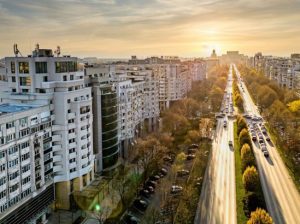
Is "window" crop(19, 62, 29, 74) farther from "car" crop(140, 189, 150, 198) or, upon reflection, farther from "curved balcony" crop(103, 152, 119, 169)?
"car" crop(140, 189, 150, 198)

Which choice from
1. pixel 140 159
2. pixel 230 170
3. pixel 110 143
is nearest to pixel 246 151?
pixel 230 170

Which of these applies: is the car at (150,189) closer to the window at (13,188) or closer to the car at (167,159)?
the car at (167,159)

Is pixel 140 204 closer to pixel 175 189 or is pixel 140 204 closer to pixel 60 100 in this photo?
pixel 175 189

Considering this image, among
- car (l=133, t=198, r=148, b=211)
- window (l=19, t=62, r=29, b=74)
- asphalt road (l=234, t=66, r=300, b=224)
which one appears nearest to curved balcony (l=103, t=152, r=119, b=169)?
car (l=133, t=198, r=148, b=211)

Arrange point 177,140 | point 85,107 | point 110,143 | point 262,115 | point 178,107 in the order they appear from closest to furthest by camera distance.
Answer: point 85,107
point 110,143
point 177,140
point 178,107
point 262,115

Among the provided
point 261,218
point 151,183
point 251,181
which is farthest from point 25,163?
point 251,181

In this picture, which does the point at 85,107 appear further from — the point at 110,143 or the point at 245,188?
the point at 245,188
